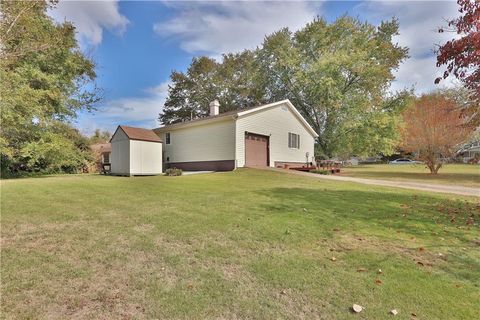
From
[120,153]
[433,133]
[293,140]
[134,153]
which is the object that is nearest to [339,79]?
[293,140]

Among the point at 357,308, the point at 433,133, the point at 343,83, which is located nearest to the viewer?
the point at 357,308

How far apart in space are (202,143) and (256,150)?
3.91 meters

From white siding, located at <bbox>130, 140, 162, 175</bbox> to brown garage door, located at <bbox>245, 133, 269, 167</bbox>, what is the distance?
6.10 metres

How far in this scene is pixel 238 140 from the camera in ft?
58.0

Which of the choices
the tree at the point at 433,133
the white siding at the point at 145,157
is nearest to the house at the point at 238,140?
the white siding at the point at 145,157

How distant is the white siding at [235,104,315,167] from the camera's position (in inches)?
707

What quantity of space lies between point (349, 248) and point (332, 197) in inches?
165

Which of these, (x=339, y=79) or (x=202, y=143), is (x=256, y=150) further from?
(x=339, y=79)

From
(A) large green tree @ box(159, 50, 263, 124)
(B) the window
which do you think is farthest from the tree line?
(B) the window

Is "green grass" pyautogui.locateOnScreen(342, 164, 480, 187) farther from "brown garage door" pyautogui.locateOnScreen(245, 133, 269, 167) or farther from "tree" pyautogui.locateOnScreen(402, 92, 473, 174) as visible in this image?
"brown garage door" pyautogui.locateOnScreen(245, 133, 269, 167)

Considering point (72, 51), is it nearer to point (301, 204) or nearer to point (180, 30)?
point (180, 30)

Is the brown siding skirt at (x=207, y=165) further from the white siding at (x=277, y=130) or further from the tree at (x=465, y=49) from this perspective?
the tree at (x=465, y=49)

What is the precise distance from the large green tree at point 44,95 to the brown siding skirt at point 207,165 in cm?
785

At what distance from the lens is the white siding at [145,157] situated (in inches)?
679
